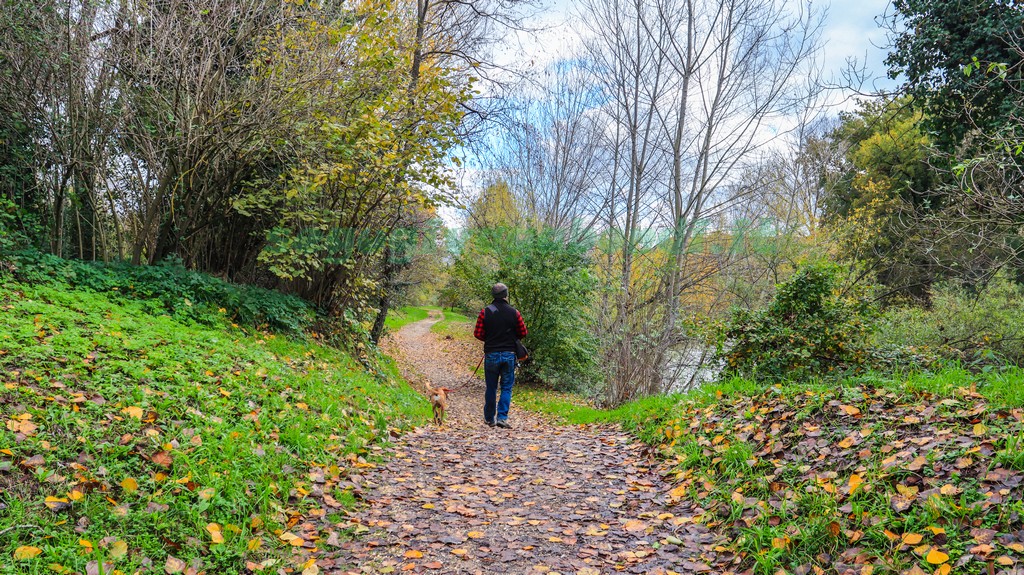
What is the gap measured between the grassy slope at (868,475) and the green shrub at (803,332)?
1.61 meters

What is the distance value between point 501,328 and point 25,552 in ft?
17.4

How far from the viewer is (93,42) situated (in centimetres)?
721

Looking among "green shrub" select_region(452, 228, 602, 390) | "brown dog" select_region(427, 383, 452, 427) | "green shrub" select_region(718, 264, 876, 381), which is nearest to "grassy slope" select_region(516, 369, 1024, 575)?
"green shrub" select_region(718, 264, 876, 381)

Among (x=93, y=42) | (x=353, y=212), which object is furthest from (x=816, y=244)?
(x=93, y=42)

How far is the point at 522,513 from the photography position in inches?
163

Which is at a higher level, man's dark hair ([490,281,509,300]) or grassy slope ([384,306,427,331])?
man's dark hair ([490,281,509,300])

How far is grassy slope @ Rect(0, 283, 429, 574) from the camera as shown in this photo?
3039mm

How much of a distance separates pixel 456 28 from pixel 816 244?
1109 cm

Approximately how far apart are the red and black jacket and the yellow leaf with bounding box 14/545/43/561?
16.8ft

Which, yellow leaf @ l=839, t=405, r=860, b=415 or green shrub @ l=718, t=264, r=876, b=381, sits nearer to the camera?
yellow leaf @ l=839, t=405, r=860, b=415

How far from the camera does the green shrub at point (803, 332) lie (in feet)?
21.2

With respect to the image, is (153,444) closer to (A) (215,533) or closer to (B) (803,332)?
(A) (215,533)

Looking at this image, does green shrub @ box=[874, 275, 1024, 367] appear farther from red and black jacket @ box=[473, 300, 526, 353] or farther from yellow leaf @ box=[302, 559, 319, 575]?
yellow leaf @ box=[302, 559, 319, 575]

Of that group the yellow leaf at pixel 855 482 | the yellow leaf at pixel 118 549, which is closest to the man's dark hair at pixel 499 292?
the yellow leaf at pixel 855 482
